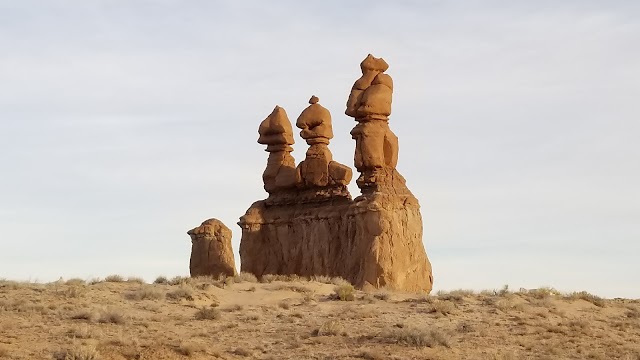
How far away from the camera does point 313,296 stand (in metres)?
28.1

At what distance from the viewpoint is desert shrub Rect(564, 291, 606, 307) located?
99.8 feet

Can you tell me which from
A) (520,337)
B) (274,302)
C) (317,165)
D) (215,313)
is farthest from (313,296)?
(317,165)

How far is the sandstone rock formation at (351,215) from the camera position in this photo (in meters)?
37.5

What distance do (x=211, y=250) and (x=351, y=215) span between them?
9.27 metres

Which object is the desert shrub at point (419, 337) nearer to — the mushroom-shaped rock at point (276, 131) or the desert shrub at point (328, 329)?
the desert shrub at point (328, 329)

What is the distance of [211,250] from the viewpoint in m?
45.6

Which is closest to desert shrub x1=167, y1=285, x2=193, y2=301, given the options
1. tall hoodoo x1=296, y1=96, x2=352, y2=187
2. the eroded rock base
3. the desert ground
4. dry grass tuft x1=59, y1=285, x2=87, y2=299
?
the desert ground

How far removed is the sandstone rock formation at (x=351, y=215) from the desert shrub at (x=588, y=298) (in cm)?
776

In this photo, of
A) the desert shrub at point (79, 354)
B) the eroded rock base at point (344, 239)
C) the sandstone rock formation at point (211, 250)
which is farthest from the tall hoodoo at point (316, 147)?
the desert shrub at point (79, 354)

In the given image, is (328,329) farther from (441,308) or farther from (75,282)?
(75,282)

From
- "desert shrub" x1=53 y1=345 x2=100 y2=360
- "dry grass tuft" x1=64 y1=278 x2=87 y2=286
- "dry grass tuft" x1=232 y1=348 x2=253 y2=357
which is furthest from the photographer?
"dry grass tuft" x1=64 y1=278 x2=87 y2=286

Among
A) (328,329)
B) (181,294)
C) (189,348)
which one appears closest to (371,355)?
(328,329)

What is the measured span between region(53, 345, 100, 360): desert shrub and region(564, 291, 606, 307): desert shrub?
17057 mm

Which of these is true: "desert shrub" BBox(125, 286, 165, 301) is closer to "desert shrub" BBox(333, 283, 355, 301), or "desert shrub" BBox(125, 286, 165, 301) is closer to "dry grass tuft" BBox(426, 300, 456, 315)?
"desert shrub" BBox(333, 283, 355, 301)
